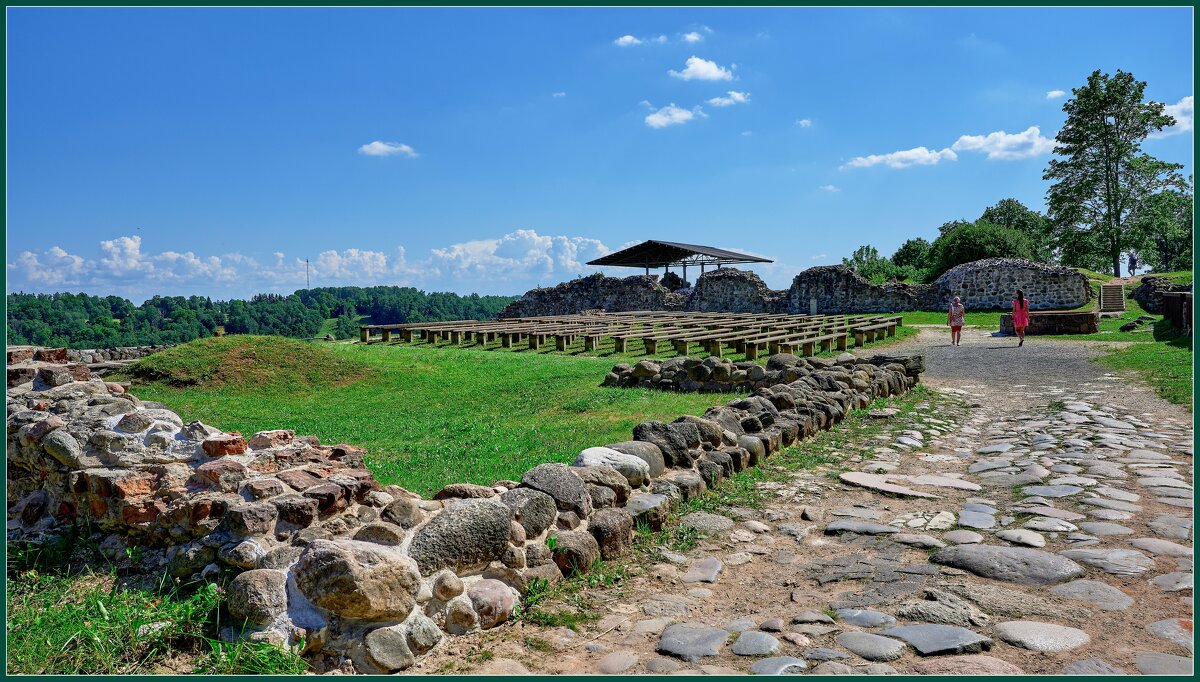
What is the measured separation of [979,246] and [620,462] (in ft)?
118

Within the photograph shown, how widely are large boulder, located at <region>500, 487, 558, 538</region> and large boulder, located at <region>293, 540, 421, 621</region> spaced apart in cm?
75

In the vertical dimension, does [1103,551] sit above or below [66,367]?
below

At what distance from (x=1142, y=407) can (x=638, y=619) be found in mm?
8428

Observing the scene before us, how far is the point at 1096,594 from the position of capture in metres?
3.48

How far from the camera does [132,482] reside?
4004 mm

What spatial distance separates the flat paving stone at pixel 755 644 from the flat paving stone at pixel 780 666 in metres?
0.08

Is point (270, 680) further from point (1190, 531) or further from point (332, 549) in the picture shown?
point (1190, 531)

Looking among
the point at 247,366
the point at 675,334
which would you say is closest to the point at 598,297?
the point at 675,334

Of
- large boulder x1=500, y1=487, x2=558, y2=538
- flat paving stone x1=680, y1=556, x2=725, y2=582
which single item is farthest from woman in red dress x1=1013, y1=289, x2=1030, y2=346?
large boulder x1=500, y1=487, x2=558, y2=538

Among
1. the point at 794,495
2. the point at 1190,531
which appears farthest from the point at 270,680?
the point at 1190,531

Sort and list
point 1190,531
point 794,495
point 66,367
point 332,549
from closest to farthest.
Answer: point 332,549, point 1190,531, point 794,495, point 66,367

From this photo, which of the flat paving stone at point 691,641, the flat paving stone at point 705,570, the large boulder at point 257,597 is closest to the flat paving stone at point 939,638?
the flat paving stone at point 691,641

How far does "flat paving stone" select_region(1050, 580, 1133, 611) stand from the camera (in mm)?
3355

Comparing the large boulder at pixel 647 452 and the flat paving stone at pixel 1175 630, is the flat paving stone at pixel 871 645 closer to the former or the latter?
the flat paving stone at pixel 1175 630
